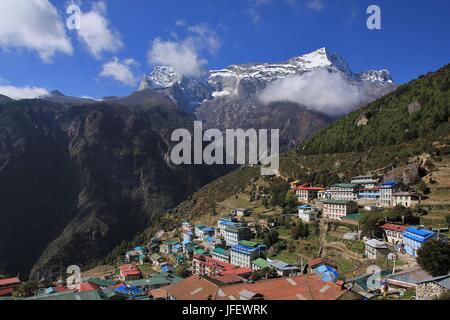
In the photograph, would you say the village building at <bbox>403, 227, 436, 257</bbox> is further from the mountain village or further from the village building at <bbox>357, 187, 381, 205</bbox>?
the village building at <bbox>357, 187, 381, 205</bbox>

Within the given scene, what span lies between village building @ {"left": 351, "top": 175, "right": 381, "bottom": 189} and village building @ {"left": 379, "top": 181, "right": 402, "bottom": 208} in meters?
3.20

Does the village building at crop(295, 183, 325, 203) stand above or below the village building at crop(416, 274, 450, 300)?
A: above

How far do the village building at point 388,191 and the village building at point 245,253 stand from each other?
47.0 feet

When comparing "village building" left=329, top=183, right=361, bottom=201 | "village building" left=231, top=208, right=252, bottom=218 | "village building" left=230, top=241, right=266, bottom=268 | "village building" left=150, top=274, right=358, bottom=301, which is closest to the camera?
"village building" left=150, top=274, right=358, bottom=301

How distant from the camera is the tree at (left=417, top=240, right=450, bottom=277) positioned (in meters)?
23.0

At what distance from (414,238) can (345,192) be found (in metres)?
19.4

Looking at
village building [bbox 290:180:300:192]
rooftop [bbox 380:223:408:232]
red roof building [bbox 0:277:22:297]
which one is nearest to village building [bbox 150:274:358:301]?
rooftop [bbox 380:223:408:232]

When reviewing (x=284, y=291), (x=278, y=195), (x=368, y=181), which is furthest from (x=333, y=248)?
(x=278, y=195)

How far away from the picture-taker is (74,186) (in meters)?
172

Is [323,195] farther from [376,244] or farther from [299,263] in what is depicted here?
[376,244]

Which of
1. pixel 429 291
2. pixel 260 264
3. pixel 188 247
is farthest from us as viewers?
pixel 188 247

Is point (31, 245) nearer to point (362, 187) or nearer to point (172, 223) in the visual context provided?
point (172, 223)

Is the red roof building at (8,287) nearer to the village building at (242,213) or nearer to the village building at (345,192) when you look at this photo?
the village building at (242,213)
